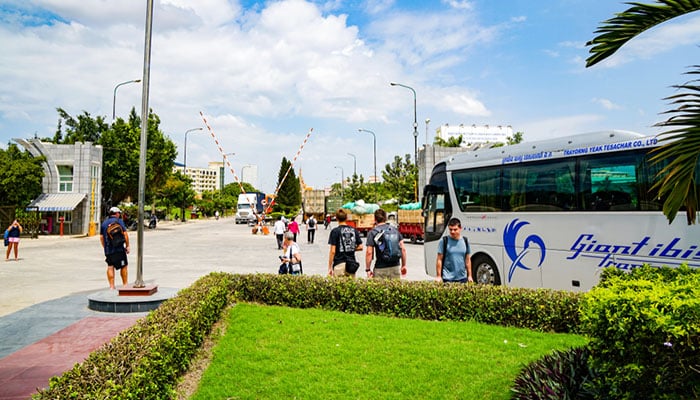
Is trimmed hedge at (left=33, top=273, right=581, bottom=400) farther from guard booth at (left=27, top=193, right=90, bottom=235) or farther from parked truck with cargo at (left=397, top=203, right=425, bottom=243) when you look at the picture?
guard booth at (left=27, top=193, right=90, bottom=235)

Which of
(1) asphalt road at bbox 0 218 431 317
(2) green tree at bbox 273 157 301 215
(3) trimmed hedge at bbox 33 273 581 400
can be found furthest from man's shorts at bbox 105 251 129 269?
(2) green tree at bbox 273 157 301 215

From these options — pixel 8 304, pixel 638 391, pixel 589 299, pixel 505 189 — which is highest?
pixel 505 189

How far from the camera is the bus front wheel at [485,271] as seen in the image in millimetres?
10410

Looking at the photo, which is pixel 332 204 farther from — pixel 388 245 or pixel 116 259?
pixel 388 245

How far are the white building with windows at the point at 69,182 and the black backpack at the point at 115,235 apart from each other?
27.4 metres

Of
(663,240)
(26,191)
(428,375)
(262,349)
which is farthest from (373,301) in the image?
(26,191)

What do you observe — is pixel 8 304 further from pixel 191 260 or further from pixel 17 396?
pixel 191 260

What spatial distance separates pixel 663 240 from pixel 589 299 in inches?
219

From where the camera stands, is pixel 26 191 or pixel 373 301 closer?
pixel 373 301

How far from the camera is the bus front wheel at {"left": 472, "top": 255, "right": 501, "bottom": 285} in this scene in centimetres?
1041

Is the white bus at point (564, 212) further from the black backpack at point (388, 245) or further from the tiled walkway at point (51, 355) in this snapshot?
the tiled walkway at point (51, 355)

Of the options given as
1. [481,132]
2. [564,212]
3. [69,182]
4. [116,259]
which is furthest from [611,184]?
[481,132]

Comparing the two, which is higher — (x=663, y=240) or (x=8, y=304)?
(x=663, y=240)

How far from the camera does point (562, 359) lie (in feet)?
13.6
